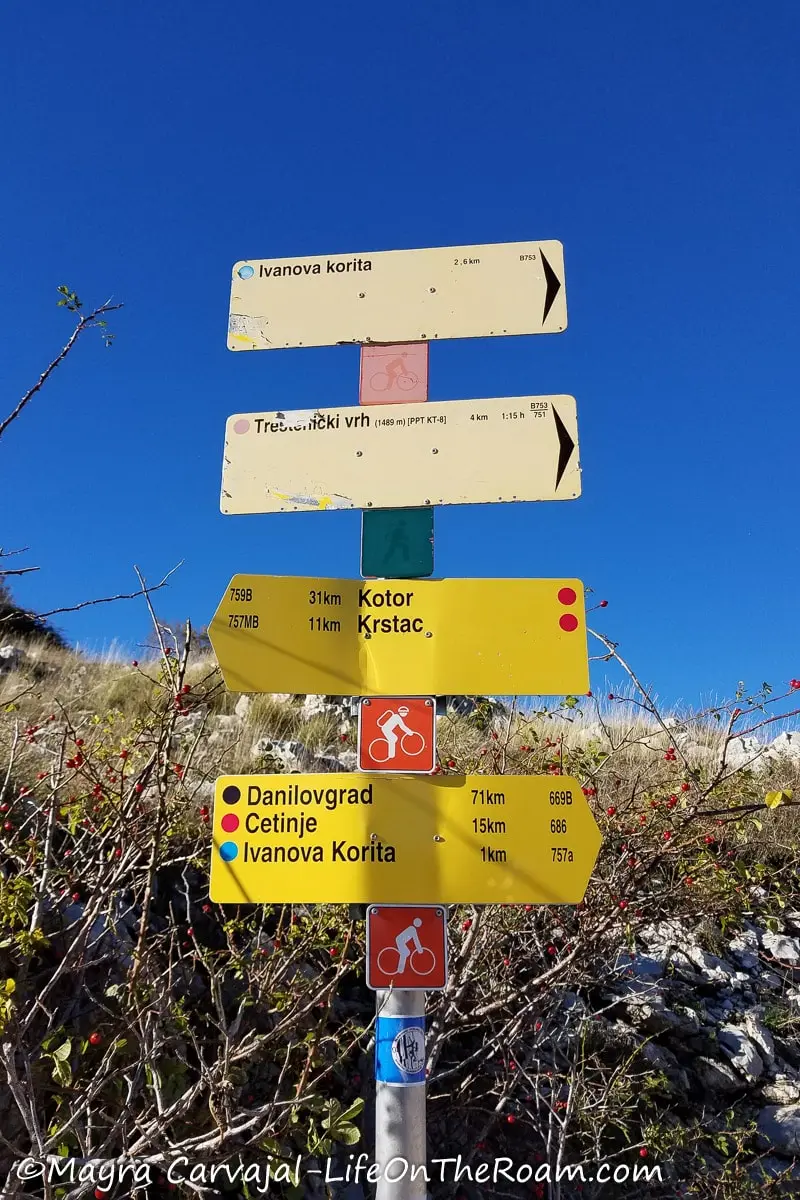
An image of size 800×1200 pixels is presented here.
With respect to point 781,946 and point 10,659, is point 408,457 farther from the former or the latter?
point 10,659

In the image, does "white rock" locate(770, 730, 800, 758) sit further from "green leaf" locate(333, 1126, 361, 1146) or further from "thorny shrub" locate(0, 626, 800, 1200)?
"green leaf" locate(333, 1126, 361, 1146)

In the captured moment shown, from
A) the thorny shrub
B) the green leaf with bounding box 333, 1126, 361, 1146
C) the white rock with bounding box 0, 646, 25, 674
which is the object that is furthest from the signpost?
the white rock with bounding box 0, 646, 25, 674

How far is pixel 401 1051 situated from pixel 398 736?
0.74 m

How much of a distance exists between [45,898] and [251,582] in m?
1.62

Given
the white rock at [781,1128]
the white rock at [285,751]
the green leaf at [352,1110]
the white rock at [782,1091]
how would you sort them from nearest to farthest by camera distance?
the green leaf at [352,1110], the white rock at [781,1128], the white rock at [782,1091], the white rock at [285,751]

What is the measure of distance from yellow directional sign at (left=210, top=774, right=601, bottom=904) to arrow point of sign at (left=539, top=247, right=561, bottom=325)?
140 cm

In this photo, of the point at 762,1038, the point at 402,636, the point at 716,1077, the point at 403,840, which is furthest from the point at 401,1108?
the point at 762,1038

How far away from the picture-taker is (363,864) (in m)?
1.78

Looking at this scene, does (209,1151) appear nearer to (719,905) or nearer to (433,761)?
(433,761)

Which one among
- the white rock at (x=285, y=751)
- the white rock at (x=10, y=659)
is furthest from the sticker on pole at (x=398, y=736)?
the white rock at (x=10, y=659)

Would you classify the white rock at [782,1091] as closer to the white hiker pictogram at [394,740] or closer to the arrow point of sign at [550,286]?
the white hiker pictogram at [394,740]

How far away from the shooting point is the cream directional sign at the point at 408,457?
2031 mm

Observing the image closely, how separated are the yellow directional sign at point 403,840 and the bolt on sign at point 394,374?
1.10 metres

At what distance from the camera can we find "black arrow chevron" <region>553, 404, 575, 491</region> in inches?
80.0
